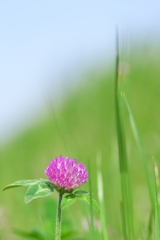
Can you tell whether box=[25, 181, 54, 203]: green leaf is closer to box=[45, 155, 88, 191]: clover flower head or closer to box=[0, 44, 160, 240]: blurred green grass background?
box=[45, 155, 88, 191]: clover flower head

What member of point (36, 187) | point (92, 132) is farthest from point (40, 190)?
point (92, 132)

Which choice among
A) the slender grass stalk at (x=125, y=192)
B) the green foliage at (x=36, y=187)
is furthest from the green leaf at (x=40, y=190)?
the slender grass stalk at (x=125, y=192)

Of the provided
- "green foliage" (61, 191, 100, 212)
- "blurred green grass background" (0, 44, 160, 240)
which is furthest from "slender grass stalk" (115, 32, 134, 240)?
"blurred green grass background" (0, 44, 160, 240)

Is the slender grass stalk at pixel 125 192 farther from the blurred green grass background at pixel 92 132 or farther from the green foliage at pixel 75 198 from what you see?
the blurred green grass background at pixel 92 132

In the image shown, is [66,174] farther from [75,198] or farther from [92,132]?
[92,132]

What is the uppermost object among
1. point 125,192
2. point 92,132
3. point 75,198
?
point 75,198

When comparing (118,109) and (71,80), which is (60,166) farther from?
(71,80)
